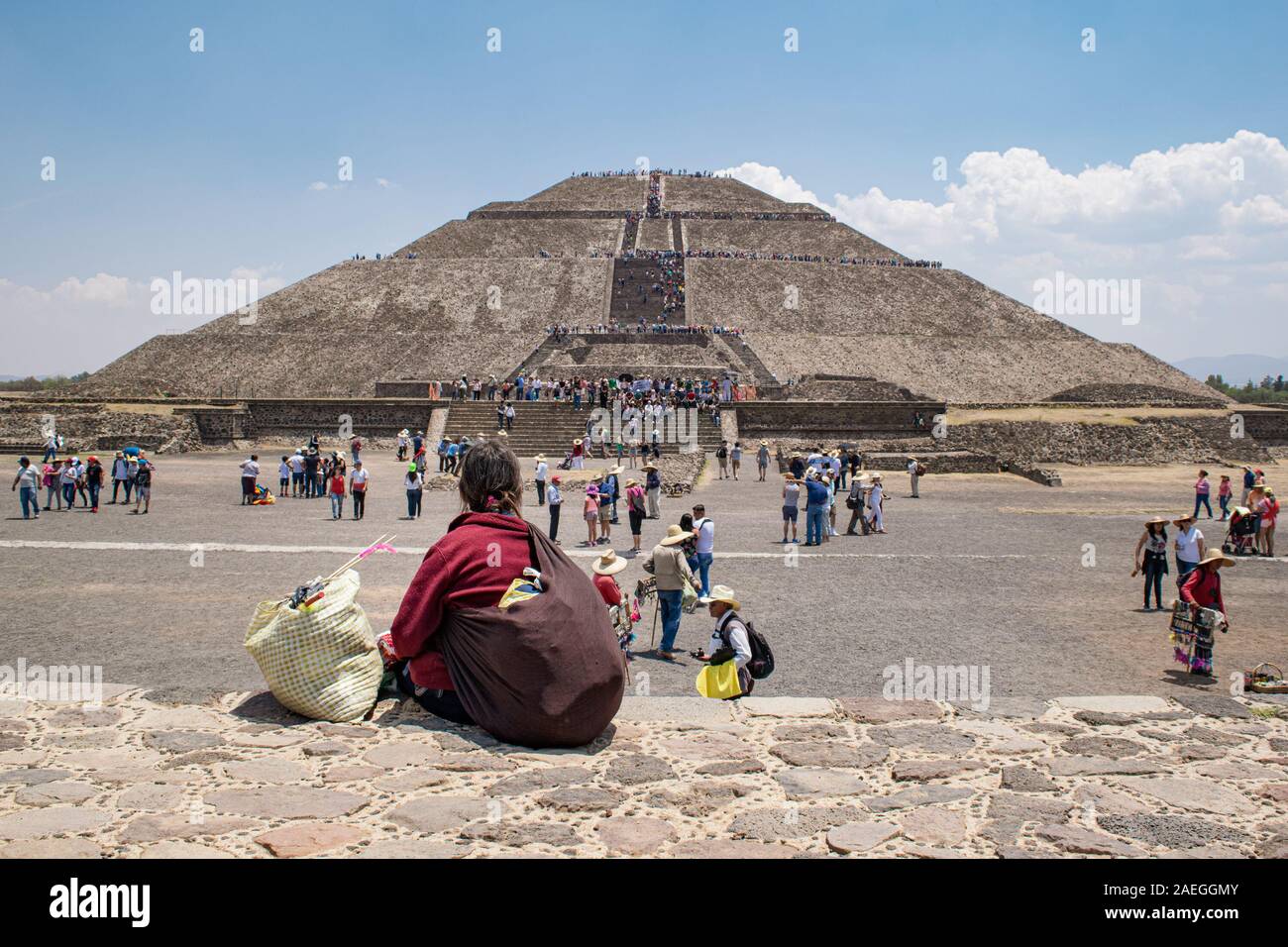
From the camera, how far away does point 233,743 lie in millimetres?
4691

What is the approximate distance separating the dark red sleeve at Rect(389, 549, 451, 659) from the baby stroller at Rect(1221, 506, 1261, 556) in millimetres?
12611

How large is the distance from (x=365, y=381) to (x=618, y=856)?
42.6m

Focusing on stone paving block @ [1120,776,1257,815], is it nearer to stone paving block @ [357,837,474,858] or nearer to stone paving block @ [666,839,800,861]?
stone paving block @ [666,839,800,861]

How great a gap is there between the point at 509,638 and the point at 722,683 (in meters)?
2.41

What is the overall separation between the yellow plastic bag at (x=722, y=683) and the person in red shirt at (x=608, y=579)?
1.03 m

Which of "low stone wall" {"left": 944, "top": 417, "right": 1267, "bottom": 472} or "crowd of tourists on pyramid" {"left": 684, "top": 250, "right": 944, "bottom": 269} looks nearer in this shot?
"low stone wall" {"left": 944, "top": 417, "right": 1267, "bottom": 472}

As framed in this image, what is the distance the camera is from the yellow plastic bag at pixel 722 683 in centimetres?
651

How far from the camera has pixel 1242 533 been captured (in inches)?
553

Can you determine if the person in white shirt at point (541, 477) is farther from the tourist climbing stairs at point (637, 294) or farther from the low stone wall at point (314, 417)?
the tourist climbing stairs at point (637, 294)

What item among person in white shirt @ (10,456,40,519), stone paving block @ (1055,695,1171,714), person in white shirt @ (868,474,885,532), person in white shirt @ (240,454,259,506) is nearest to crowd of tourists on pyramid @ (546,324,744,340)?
person in white shirt @ (240,454,259,506)

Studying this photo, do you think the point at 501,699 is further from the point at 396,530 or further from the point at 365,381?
the point at 365,381

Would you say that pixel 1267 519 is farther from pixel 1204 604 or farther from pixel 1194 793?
pixel 1194 793

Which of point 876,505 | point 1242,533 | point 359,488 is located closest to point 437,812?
point 876,505

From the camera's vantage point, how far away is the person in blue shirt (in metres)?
14.9
